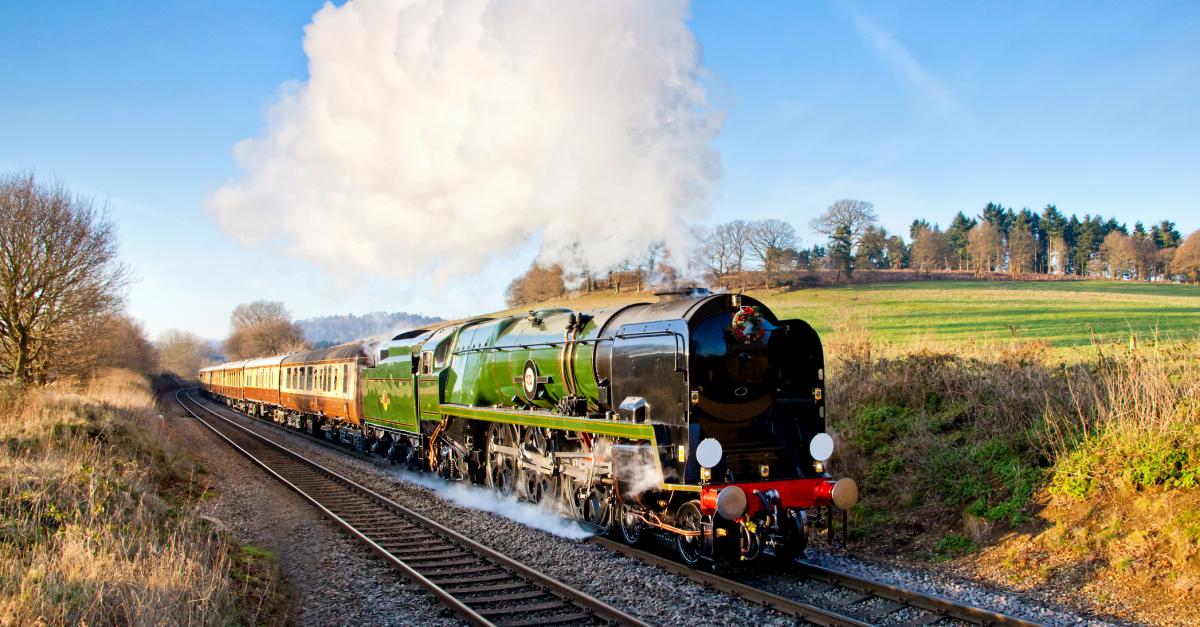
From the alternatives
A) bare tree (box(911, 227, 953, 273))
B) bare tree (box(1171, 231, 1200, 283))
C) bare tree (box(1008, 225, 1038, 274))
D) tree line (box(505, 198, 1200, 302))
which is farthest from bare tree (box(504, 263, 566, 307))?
bare tree (box(1008, 225, 1038, 274))

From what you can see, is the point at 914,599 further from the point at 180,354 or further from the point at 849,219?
the point at 180,354

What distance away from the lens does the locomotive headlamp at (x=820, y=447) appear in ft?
25.2

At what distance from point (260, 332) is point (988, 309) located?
79034 mm

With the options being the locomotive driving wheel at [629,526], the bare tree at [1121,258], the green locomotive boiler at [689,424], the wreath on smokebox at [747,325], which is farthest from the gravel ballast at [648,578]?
the bare tree at [1121,258]

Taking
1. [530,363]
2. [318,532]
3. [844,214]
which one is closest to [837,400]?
[530,363]

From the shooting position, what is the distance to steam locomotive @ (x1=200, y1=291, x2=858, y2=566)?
7.31 meters

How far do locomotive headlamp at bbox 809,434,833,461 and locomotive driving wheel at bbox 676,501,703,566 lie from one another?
1.50m

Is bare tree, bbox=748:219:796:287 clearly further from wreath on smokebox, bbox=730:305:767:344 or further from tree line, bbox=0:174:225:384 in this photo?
tree line, bbox=0:174:225:384

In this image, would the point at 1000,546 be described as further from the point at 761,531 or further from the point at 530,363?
the point at 530,363

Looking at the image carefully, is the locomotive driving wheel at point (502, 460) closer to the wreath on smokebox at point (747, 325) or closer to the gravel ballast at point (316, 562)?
the gravel ballast at point (316, 562)

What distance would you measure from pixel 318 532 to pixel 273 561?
1837mm

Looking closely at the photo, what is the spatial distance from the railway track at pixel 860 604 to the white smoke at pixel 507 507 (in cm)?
274

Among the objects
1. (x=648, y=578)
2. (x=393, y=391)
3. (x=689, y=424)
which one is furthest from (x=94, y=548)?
(x=393, y=391)

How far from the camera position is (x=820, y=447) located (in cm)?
772
